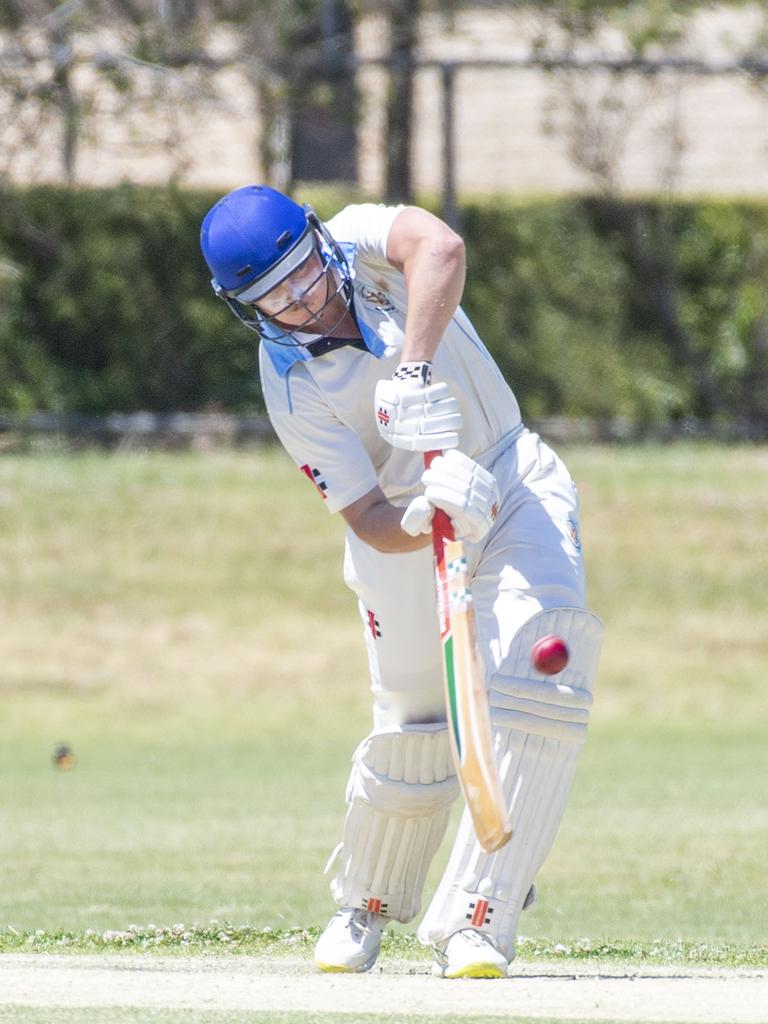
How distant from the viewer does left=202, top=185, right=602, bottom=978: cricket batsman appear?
15.1ft

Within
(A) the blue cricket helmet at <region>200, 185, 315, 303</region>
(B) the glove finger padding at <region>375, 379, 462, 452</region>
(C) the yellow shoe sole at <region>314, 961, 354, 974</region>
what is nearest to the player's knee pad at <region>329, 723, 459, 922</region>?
(C) the yellow shoe sole at <region>314, 961, 354, 974</region>

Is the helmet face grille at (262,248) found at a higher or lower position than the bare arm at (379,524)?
higher

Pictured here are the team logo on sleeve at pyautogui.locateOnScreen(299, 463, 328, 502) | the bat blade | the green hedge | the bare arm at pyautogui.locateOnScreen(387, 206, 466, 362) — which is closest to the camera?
the bat blade

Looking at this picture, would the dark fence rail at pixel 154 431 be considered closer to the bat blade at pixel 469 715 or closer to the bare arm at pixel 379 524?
the bare arm at pixel 379 524

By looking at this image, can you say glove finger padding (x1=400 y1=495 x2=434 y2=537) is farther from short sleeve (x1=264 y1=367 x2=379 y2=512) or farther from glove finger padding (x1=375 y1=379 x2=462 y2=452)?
short sleeve (x1=264 y1=367 x2=379 y2=512)

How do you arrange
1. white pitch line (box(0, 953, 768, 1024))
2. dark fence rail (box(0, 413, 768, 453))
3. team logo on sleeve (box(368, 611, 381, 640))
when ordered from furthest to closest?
1. dark fence rail (box(0, 413, 768, 453))
2. team logo on sleeve (box(368, 611, 381, 640))
3. white pitch line (box(0, 953, 768, 1024))

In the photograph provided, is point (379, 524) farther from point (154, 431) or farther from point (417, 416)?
point (154, 431)

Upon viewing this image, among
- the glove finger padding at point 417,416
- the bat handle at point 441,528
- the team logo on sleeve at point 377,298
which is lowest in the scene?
the bat handle at point 441,528

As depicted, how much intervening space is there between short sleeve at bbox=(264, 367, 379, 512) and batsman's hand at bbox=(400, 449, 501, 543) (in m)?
0.28

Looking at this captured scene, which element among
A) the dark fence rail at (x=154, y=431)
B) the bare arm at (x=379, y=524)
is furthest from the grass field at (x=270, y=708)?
the bare arm at (x=379, y=524)

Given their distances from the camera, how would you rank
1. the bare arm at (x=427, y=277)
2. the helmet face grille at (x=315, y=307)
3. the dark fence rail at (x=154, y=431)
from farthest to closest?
the dark fence rail at (x=154, y=431) < the helmet face grille at (x=315, y=307) < the bare arm at (x=427, y=277)

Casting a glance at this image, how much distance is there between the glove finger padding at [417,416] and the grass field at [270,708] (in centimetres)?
148

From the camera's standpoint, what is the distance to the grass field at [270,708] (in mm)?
6633

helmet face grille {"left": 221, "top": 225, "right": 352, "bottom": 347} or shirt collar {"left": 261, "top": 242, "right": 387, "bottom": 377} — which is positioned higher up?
helmet face grille {"left": 221, "top": 225, "right": 352, "bottom": 347}
